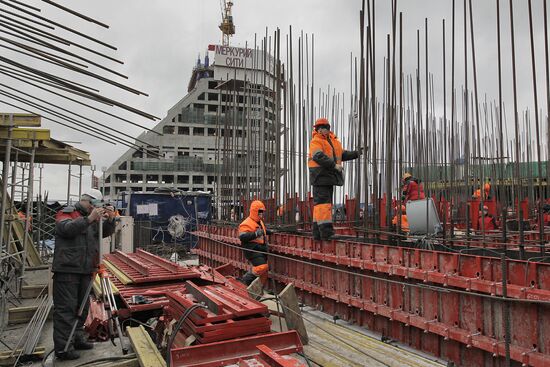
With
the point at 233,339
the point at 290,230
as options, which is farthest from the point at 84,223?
the point at 290,230

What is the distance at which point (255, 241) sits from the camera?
809 centimetres

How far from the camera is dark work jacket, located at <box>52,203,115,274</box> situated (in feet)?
14.7

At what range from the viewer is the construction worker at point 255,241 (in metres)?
7.87

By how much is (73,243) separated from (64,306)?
0.68 metres

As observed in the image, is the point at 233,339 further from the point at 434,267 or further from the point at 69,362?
the point at 434,267

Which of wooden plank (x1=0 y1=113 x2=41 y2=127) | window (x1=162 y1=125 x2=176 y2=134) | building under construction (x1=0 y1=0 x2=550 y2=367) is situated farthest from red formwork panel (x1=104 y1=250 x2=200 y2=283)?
window (x1=162 y1=125 x2=176 y2=134)

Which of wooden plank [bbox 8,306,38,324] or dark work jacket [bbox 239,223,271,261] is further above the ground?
dark work jacket [bbox 239,223,271,261]

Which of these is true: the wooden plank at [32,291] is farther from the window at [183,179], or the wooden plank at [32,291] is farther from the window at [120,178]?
the window at [120,178]

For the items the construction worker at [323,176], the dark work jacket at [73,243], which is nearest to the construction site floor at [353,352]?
the construction worker at [323,176]

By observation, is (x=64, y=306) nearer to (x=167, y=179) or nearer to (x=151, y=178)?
(x=167, y=179)

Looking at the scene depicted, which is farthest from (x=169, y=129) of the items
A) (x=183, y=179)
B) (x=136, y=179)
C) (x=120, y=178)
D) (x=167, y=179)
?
(x=120, y=178)

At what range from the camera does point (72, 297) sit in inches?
180

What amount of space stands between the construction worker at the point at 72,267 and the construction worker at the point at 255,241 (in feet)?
11.3

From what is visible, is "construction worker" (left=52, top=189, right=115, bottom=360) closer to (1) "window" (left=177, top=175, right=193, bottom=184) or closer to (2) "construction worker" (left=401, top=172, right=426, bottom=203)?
(2) "construction worker" (left=401, top=172, right=426, bottom=203)
